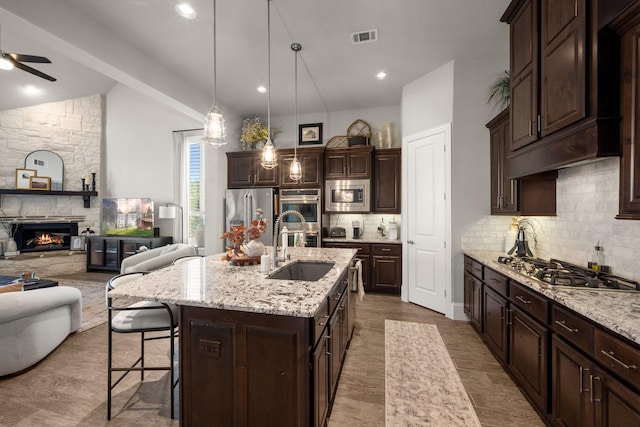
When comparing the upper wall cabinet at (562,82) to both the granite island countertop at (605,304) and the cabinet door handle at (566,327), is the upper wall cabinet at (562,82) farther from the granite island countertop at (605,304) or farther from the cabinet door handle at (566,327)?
the cabinet door handle at (566,327)

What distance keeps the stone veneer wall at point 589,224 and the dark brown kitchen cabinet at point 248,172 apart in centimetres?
394

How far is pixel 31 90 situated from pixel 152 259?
4861mm

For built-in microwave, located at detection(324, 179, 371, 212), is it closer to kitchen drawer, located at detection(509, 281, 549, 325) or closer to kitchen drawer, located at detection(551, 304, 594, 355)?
kitchen drawer, located at detection(509, 281, 549, 325)

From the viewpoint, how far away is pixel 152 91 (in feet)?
11.8

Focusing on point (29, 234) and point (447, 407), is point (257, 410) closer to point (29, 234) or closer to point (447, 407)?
point (447, 407)

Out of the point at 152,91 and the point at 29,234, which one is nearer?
the point at 152,91

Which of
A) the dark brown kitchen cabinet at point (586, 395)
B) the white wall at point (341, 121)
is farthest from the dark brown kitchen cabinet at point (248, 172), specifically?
the dark brown kitchen cabinet at point (586, 395)

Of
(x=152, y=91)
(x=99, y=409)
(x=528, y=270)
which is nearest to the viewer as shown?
(x=99, y=409)

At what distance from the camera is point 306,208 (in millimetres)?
4793

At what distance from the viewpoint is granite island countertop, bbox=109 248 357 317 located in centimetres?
133

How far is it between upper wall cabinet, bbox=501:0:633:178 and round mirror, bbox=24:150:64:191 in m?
8.35

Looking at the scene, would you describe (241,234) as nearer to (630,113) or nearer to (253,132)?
(630,113)

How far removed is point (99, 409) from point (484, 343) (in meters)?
3.41

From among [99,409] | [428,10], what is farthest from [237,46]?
[99,409]
